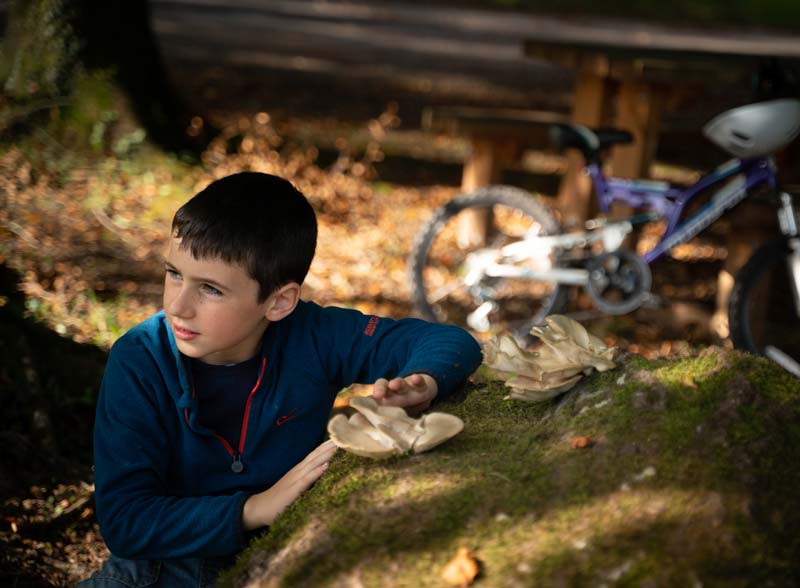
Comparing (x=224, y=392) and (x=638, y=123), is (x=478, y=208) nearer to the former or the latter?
(x=638, y=123)

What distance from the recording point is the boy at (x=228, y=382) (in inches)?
85.9

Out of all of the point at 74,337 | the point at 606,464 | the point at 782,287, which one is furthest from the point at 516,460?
the point at 782,287

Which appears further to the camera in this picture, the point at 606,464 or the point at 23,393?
the point at 23,393

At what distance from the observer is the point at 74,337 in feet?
13.3

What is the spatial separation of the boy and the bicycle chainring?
308cm

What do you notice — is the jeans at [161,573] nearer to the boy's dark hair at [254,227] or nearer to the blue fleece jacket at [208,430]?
the blue fleece jacket at [208,430]

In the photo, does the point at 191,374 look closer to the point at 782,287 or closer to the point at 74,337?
the point at 74,337

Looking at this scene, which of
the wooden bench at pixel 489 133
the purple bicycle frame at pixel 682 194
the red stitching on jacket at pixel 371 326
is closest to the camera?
the red stitching on jacket at pixel 371 326

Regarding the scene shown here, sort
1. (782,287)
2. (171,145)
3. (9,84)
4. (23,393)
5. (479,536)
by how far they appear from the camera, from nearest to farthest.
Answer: (479,536)
(23,393)
(9,84)
(782,287)
(171,145)

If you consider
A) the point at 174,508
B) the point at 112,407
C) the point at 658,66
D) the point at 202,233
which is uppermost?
the point at 658,66

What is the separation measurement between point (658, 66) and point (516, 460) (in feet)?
13.2

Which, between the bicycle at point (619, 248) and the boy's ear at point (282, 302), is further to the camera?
the bicycle at point (619, 248)

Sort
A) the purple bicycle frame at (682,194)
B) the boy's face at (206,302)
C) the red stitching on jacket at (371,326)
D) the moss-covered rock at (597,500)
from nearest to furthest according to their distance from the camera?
1. the moss-covered rock at (597,500)
2. the boy's face at (206,302)
3. the red stitching on jacket at (371,326)
4. the purple bicycle frame at (682,194)

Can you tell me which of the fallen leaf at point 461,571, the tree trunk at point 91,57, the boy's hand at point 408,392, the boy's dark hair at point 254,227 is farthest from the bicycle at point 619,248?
the fallen leaf at point 461,571
